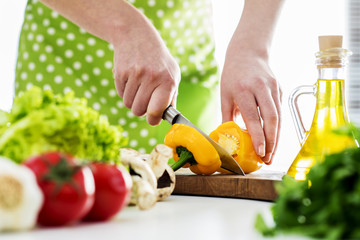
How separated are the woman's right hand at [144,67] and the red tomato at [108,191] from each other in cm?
59

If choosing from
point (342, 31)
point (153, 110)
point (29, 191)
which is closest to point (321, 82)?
point (153, 110)

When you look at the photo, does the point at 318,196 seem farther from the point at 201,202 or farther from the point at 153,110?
the point at 153,110

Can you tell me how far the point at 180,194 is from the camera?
3.76 ft

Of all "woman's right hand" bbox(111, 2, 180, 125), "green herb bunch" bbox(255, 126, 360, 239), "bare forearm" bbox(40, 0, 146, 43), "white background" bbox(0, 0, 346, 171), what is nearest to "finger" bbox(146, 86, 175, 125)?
"woman's right hand" bbox(111, 2, 180, 125)

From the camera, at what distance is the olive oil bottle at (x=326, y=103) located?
3.08 feet

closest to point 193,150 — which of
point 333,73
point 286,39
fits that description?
point 333,73

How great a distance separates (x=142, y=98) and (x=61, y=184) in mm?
744

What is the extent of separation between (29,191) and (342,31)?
12.6ft

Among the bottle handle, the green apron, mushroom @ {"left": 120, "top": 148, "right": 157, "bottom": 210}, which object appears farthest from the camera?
the green apron

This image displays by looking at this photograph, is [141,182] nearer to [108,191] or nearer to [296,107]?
[108,191]

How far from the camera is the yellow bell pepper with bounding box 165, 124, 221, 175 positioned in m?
1.18

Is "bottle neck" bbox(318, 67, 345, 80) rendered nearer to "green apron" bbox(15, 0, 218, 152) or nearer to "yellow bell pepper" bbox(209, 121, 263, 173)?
"yellow bell pepper" bbox(209, 121, 263, 173)

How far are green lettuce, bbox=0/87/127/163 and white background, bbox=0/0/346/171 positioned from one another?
270 centimetres

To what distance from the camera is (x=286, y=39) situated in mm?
3633
